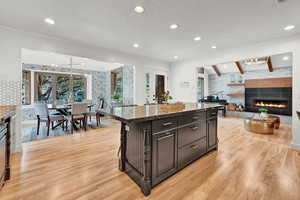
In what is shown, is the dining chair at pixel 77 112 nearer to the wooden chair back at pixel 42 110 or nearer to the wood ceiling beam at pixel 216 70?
the wooden chair back at pixel 42 110

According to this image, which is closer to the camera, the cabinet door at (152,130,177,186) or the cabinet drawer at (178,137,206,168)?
the cabinet door at (152,130,177,186)

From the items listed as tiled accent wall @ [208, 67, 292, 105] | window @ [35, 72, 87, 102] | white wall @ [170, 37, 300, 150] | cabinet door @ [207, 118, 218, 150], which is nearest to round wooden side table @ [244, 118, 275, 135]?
→ white wall @ [170, 37, 300, 150]

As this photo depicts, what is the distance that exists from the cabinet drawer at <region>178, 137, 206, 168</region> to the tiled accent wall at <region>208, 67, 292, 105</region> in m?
6.52

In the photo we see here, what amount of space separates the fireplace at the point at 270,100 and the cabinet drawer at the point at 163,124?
6.94 meters

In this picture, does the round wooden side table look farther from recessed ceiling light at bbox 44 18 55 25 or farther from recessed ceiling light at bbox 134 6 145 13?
recessed ceiling light at bbox 44 18 55 25

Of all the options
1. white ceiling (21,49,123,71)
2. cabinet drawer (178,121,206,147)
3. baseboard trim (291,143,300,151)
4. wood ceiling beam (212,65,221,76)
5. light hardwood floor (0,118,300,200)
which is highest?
wood ceiling beam (212,65,221,76)

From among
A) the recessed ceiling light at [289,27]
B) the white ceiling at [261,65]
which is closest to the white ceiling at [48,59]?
the recessed ceiling light at [289,27]

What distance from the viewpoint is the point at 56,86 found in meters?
7.05

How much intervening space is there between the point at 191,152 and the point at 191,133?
336mm

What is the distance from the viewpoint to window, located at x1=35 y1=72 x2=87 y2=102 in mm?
6625

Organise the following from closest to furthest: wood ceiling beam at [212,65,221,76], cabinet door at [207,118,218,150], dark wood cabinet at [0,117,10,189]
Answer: dark wood cabinet at [0,117,10,189] < cabinet door at [207,118,218,150] < wood ceiling beam at [212,65,221,76]

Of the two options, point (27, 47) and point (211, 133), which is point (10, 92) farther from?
point (211, 133)

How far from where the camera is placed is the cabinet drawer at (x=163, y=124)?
5.63ft

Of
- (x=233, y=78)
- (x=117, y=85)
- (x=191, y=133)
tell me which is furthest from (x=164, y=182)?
(x=233, y=78)
